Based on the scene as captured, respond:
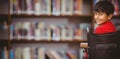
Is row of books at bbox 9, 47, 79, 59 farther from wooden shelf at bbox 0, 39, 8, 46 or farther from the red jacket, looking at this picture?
the red jacket

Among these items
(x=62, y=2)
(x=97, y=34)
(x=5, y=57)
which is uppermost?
(x=62, y=2)

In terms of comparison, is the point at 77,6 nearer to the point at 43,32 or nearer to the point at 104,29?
the point at 43,32

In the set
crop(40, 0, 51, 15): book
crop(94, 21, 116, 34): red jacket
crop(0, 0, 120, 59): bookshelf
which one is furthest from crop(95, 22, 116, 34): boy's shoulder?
crop(40, 0, 51, 15): book

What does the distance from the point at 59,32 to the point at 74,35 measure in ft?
0.72

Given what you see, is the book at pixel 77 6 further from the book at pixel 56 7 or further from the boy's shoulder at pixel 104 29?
the boy's shoulder at pixel 104 29

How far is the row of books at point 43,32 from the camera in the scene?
366 cm

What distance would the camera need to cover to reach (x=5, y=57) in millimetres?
3623

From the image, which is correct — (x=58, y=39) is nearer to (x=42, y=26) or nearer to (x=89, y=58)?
(x=42, y=26)

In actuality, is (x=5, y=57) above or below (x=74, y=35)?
below

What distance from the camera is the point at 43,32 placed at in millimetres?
3662

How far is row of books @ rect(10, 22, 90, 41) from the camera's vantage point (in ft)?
12.0

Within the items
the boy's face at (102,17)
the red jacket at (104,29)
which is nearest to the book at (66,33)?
the boy's face at (102,17)

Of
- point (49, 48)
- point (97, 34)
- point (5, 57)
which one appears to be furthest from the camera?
point (49, 48)

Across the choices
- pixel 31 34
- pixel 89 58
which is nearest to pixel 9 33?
pixel 31 34
